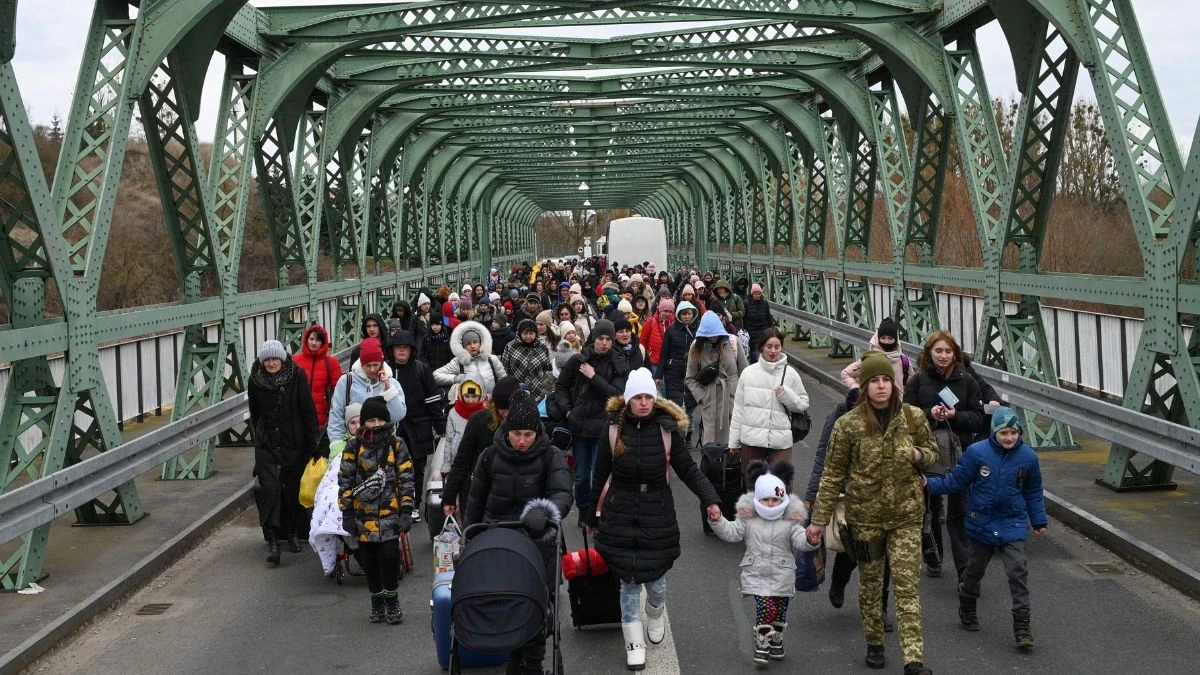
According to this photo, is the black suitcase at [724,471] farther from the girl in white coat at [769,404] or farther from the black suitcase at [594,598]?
the black suitcase at [594,598]

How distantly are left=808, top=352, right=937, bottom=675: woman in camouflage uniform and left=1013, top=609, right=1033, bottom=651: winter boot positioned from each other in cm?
68

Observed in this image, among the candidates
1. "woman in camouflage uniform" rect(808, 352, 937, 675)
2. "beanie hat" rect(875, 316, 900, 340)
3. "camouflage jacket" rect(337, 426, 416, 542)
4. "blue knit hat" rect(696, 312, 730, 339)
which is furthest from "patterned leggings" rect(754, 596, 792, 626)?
"blue knit hat" rect(696, 312, 730, 339)

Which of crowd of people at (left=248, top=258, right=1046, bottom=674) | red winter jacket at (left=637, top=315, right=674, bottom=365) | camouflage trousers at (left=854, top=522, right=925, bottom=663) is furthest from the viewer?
red winter jacket at (left=637, top=315, right=674, bottom=365)

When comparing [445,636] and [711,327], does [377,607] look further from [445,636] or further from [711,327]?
[711,327]

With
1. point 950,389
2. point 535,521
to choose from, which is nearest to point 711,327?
point 950,389

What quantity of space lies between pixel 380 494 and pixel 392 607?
706 mm

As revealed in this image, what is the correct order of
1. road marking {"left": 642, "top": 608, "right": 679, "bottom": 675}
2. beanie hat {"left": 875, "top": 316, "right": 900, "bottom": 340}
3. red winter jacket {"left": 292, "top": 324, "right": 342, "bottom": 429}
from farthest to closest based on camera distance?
red winter jacket {"left": 292, "top": 324, "right": 342, "bottom": 429}, beanie hat {"left": 875, "top": 316, "right": 900, "bottom": 340}, road marking {"left": 642, "top": 608, "right": 679, "bottom": 675}

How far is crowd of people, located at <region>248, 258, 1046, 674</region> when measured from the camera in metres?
6.82

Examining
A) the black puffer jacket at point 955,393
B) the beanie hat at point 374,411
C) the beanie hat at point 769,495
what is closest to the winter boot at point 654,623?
the beanie hat at point 769,495

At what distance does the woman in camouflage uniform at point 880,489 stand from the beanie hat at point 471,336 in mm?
4353

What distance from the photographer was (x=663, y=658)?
715 cm

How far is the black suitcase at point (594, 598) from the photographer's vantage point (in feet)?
25.2

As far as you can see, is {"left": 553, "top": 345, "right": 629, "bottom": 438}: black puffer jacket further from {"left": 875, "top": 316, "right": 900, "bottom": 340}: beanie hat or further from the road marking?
the road marking

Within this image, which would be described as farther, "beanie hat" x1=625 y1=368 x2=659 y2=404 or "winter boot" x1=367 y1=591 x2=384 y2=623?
"winter boot" x1=367 y1=591 x2=384 y2=623
